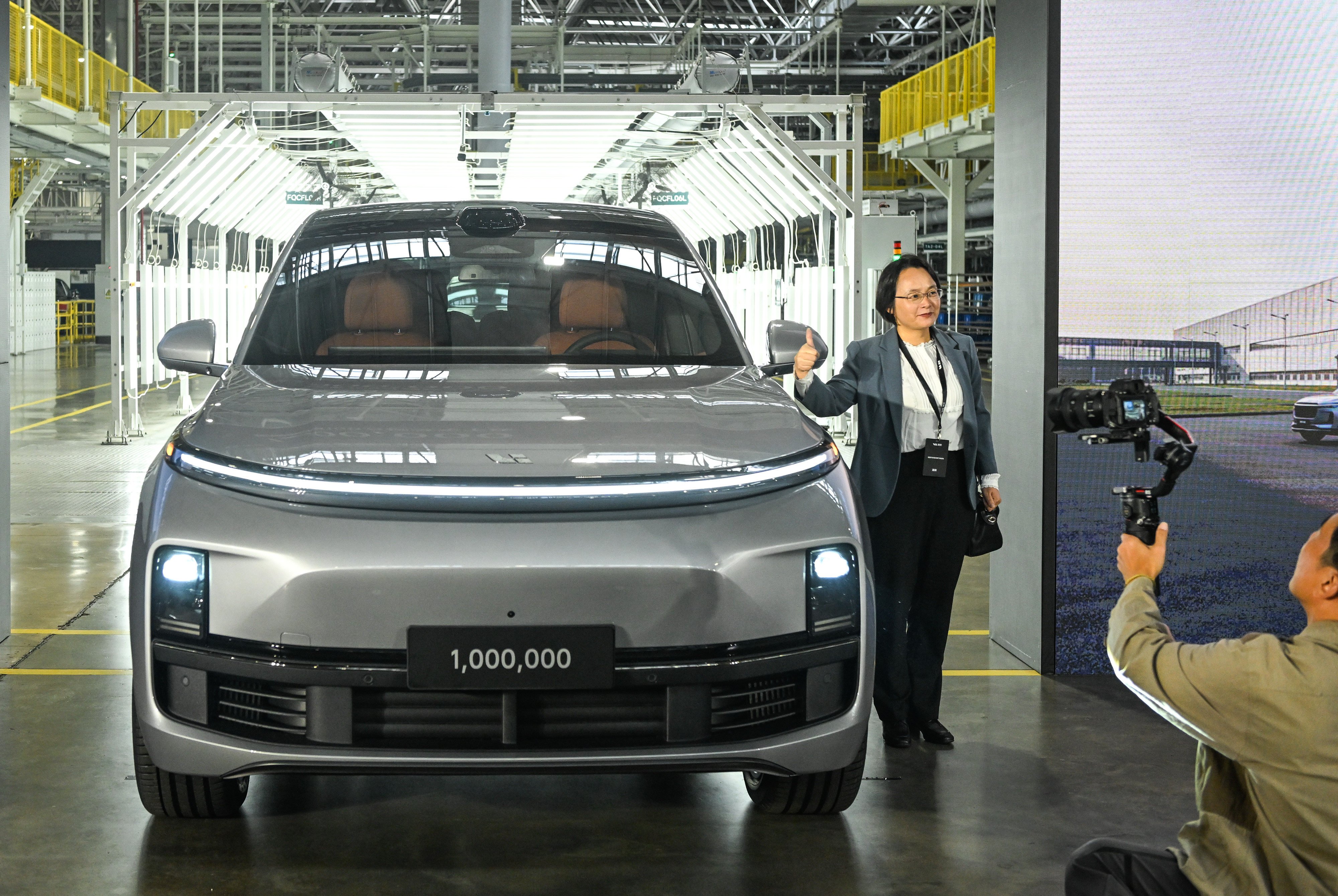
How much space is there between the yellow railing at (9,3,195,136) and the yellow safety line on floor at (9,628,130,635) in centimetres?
1199

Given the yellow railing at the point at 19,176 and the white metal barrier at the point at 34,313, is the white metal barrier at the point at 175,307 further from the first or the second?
the yellow railing at the point at 19,176

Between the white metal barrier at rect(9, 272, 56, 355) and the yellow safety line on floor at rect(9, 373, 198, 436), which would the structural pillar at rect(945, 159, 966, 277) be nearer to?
the yellow safety line on floor at rect(9, 373, 198, 436)

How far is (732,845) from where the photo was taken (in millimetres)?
3254

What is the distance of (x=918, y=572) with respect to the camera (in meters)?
4.10

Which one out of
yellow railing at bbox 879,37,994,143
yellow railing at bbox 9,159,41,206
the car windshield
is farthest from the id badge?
yellow railing at bbox 9,159,41,206

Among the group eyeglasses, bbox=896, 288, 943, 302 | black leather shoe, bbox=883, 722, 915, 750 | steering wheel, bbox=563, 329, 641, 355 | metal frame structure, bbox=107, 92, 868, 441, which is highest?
metal frame structure, bbox=107, 92, 868, 441

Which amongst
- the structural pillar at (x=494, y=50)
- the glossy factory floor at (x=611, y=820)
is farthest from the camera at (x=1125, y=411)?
the structural pillar at (x=494, y=50)

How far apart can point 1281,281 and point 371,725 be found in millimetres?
3643

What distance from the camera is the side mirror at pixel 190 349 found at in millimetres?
3822

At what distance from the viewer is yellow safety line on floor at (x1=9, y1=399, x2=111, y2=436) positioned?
14797 mm

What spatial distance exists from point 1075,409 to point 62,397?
19.0m

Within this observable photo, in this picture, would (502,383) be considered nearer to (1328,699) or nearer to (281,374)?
(281,374)

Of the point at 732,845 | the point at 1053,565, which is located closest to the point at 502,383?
the point at 732,845

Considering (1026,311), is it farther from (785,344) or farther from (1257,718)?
(1257,718)
